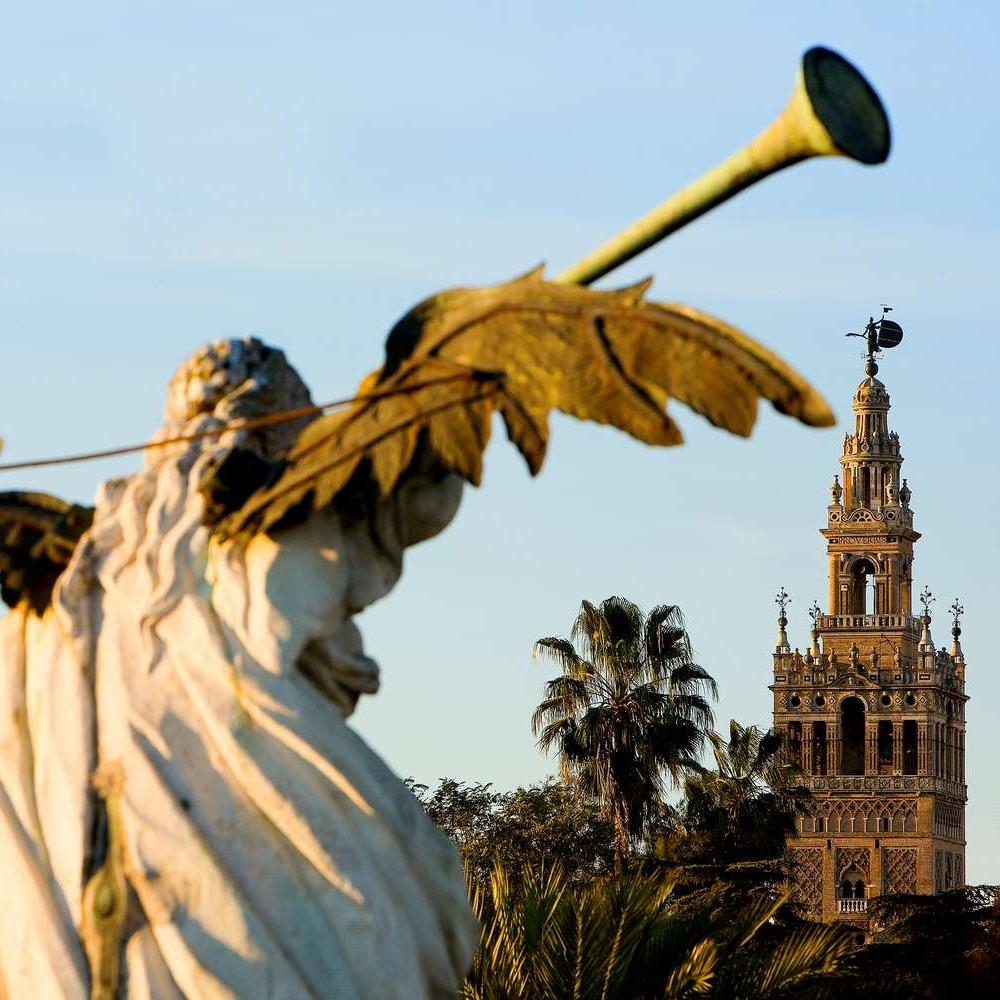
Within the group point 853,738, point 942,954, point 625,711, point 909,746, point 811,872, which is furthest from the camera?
point 853,738

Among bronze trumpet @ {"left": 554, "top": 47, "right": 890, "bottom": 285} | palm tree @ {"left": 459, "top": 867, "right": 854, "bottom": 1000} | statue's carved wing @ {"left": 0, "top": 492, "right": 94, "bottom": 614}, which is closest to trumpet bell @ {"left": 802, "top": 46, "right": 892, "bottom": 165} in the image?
bronze trumpet @ {"left": 554, "top": 47, "right": 890, "bottom": 285}

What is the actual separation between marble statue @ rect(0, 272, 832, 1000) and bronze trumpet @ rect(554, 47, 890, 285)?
0.33 metres

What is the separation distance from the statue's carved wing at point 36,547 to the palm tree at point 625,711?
34.8 m

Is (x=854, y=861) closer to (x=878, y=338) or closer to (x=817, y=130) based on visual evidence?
(x=878, y=338)

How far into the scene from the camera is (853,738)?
9369 centimetres

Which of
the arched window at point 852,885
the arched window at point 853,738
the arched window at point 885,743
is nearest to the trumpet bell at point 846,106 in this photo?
the arched window at point 852,885

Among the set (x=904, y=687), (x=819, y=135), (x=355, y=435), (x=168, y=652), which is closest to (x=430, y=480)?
(x=355, y=435)

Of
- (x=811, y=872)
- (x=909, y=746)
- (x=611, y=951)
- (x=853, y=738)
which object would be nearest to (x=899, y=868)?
(x=811, y=872)

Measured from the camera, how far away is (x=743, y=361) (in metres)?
7.16

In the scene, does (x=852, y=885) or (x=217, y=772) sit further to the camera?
(x=852, y=885)

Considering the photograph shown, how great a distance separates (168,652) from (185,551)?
0.25 m

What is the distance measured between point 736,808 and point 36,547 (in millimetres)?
42879

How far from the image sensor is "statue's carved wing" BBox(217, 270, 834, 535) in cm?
727

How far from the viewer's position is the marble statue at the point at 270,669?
24.0ft
